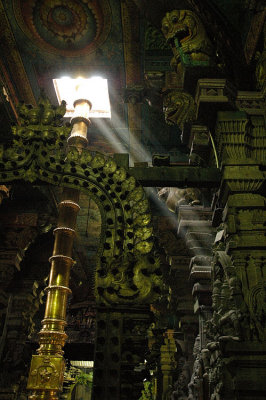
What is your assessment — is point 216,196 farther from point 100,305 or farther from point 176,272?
point 176,272

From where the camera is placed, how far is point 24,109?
3.41 metres

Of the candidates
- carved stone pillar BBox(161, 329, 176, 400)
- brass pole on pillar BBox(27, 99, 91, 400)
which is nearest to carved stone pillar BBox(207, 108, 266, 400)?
brass pole on pillar BBox(27, 99, 91, 400)

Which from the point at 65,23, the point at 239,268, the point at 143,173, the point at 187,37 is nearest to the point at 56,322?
the point at 143,173

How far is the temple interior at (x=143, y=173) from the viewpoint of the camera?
2.65 m

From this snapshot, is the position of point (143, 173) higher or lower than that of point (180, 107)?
lower

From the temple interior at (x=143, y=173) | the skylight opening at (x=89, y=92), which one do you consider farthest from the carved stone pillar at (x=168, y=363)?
the skylight opening at (x=89, y=92)

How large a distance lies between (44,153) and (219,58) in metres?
2.08

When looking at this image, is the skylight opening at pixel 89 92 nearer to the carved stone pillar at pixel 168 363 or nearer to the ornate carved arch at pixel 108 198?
the ornate carved arch at pixel 108 198

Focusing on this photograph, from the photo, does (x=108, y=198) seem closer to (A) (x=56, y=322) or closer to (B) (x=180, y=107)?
(B) (x=180, y=107)

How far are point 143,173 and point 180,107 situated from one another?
111 centimetres

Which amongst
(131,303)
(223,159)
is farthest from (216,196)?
(131,303)

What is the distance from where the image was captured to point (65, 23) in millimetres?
5641

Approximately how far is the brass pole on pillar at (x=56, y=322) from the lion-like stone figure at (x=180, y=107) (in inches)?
46.4

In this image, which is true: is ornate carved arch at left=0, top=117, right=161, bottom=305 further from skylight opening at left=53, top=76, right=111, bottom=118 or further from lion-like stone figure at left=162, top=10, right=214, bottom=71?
skylight opening at left=53, top=76, right=111, bottom=118
